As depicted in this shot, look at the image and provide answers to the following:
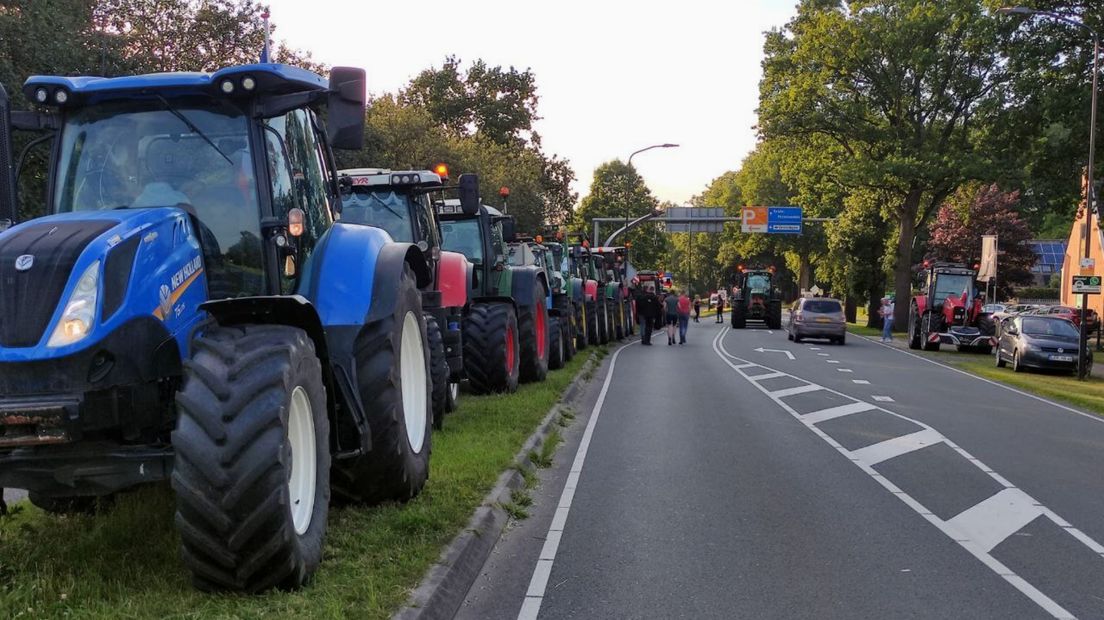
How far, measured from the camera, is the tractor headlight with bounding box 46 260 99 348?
174 inches

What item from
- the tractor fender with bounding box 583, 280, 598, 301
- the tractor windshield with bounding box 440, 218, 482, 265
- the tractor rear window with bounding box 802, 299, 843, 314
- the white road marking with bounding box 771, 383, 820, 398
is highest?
the tractor windshield with bounding box 440, 218, 482, 265

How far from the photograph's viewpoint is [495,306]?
45.8ft

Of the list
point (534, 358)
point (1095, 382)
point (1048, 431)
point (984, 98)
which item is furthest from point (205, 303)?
point (984, 98)

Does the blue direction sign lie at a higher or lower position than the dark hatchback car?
higher

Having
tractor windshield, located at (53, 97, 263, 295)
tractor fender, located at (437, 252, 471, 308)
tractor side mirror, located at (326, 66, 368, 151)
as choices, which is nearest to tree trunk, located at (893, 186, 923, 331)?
tractor fender, located at (437, 252, 471, 308)

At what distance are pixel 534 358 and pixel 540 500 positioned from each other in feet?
24.0

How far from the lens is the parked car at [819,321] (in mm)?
33719

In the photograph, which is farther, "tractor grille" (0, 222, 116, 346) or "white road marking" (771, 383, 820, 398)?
"white road marking" (771, 383, 820, 398)

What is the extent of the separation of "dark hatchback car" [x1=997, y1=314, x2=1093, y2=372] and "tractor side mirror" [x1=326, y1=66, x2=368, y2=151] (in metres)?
22.7

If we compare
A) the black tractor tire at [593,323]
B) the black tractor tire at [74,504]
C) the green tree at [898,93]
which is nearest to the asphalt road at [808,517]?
the black tractor tire at [74,504]

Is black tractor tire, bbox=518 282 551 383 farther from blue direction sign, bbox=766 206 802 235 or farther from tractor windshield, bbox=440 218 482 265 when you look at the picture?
blue direction sign, bbox=766 206 802 235

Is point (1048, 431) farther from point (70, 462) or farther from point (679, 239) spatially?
point (679, 239)

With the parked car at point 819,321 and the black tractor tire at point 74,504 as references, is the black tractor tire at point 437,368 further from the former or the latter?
the parked car at point 819,321

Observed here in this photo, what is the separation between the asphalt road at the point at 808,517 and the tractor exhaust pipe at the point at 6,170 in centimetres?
349
